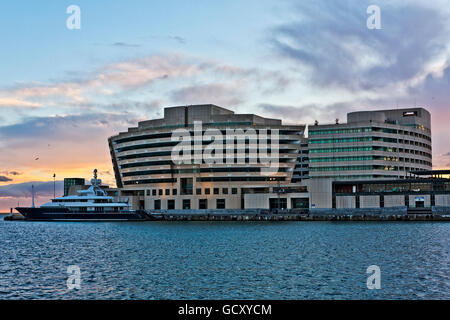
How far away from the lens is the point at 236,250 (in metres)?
72.6

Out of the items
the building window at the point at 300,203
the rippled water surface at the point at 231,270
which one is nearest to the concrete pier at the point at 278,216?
the building window at the point at 300,203

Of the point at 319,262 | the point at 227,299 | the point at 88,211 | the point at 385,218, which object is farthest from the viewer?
the point at 88,211

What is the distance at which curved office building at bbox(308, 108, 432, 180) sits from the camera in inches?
7072

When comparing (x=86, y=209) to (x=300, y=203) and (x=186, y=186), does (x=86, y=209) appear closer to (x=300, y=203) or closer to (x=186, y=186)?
(x=186, y=186)

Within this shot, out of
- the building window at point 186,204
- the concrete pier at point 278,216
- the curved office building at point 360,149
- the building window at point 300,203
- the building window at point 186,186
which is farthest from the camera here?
the building window at point 186,186

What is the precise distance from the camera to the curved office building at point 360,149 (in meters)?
180

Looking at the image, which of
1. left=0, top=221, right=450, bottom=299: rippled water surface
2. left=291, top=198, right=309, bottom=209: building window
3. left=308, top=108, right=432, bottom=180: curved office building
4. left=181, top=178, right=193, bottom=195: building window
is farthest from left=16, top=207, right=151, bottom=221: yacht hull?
left=0, top=221, right=450, bottom=299: rippled water surface

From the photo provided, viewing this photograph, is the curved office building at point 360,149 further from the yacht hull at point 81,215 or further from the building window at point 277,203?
the yacht hull at point 81,215

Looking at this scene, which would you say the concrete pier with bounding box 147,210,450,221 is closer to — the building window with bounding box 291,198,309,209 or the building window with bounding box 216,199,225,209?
the building window with bounding box 216,199,225,209

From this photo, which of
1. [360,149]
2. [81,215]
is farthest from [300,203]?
[81,215]

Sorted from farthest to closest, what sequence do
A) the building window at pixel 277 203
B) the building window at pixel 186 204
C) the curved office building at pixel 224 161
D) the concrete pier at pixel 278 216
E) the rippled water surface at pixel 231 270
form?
the building window at pixel 186 204 → the curved office building at pixel 224 161 → the building window at pixel 277 203 → the concrete pier at pixel 278 216 → the rippled water surface at pixel 231 270

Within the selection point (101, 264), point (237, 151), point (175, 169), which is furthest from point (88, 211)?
point (101, 264)

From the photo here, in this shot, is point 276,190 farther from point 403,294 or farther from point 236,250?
point 403,294

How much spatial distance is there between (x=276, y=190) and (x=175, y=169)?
136 feet
